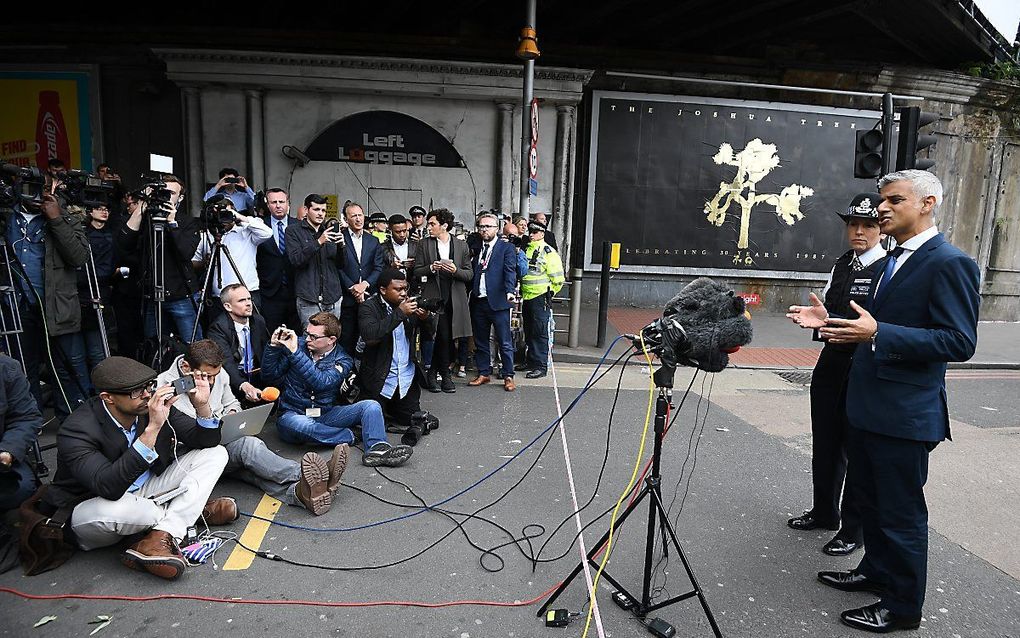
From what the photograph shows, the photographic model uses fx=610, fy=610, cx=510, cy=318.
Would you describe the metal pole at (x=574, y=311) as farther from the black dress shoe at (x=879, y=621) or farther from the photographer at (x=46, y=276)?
the black dress shoe at (x=879, y=621)

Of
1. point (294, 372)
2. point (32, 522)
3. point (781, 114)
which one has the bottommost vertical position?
point (32, 522)

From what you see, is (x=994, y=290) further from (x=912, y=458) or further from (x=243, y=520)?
(x=243, y=520)

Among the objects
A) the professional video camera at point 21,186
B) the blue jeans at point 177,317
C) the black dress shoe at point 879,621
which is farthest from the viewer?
the blue jeans at point 177,317

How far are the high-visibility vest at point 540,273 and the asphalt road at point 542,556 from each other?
7.67 ft

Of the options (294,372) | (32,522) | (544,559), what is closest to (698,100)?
(294,372)

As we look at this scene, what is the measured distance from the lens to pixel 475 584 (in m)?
3.37

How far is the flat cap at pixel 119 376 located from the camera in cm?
332

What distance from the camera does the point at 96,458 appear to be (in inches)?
130

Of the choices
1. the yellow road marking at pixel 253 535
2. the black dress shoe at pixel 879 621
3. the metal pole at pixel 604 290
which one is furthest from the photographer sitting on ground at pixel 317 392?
the metal pole at pixel 604 290

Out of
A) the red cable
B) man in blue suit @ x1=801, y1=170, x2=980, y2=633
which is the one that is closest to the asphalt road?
the red cable

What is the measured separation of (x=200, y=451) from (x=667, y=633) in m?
2.98

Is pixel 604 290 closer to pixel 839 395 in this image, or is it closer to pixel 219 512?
pixel 839 395

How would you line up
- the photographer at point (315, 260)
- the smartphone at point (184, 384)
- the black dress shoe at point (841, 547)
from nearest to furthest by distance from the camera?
the black dress shoe at point (841, 547) → the smartphone at point (184, 384) → the photographer at point (315, 260)

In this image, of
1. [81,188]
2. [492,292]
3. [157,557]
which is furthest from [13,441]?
[492,292]
